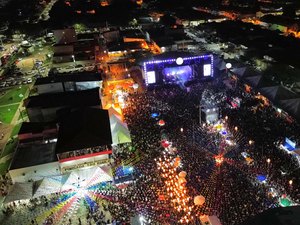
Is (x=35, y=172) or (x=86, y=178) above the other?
(x=35, y=172)

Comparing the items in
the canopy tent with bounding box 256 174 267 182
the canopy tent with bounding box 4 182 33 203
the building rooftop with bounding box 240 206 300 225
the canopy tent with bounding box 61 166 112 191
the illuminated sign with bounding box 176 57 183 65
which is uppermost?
the building rooftop with bounding box 240 206 300 225

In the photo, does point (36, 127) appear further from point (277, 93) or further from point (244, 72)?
point (244, 72)

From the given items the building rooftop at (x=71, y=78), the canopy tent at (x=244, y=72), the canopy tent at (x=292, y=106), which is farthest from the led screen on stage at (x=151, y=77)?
the canopy tent at (x=292, y=106)

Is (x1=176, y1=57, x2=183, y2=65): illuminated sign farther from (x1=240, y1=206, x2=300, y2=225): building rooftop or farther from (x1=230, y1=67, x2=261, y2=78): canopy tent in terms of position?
(x1=240, y1=206, x2=300, y2=225): building rooftop

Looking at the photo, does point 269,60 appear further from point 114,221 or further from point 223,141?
point 114,221

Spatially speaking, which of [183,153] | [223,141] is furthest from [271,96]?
[183,153]

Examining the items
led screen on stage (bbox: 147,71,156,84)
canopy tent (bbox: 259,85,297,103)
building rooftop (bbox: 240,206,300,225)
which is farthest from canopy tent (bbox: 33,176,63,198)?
canopy tent (bbox: 259,85,297,103)

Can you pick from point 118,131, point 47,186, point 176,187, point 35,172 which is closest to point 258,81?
point 118,131
